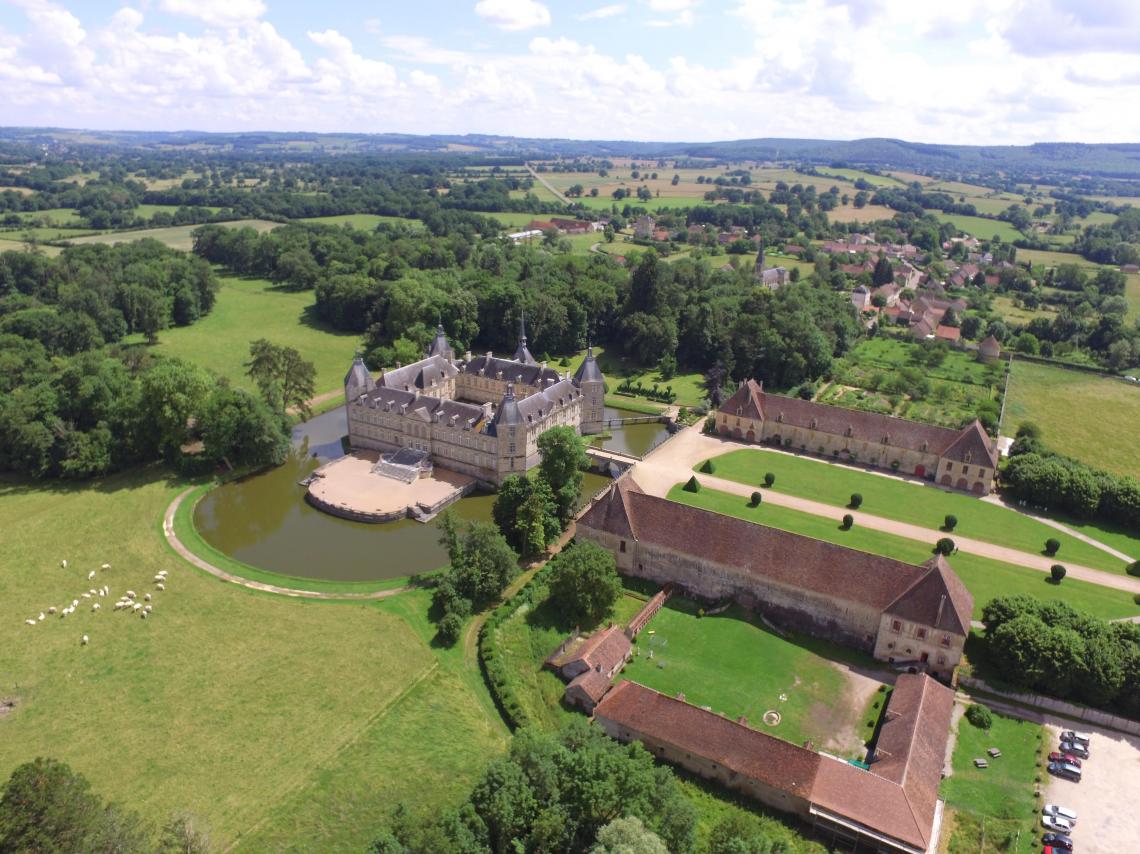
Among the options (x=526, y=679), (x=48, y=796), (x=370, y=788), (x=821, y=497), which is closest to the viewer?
(x=48, y=796)

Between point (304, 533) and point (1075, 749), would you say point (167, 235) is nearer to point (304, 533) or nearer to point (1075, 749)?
point (304, 533)

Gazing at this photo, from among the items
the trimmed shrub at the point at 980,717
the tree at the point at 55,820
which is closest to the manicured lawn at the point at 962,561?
the trimmed shrub at the point at 980,717

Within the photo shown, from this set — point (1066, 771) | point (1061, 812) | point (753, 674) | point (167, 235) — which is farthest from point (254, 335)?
point (1061, 812)

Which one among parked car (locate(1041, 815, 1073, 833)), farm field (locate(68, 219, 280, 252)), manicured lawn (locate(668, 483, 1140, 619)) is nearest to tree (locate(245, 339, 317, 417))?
manicured lawn (locate(668, 483, 1140, 619))

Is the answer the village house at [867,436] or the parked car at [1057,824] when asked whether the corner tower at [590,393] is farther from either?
the parked car at [1057,824]

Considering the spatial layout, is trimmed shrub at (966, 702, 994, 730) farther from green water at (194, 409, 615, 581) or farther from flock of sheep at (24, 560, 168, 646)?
flock of sheep at (24, 560, 168, 646)

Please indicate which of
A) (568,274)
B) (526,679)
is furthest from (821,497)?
(568,274)

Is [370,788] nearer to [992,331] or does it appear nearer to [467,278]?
[467,278]
